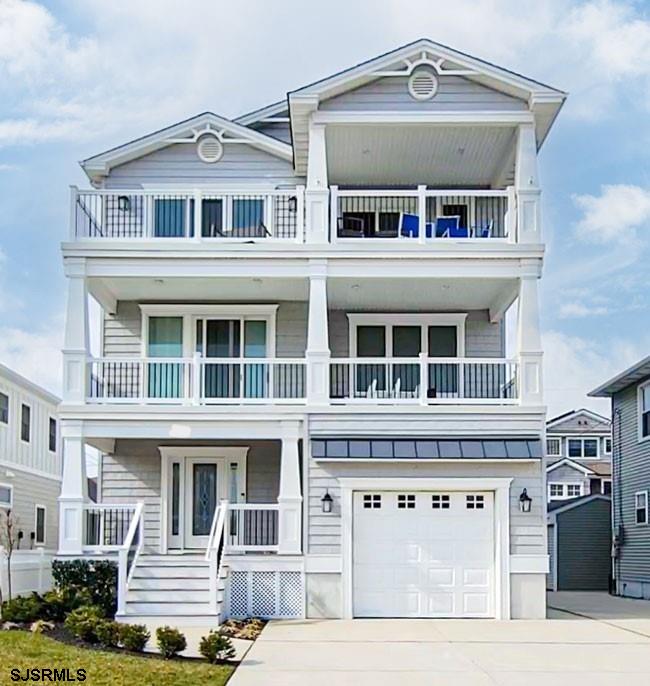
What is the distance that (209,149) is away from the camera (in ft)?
73.6

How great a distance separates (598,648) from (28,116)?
16.1 meters

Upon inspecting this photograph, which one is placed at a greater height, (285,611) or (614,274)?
(614,274)

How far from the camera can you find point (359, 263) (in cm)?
1966

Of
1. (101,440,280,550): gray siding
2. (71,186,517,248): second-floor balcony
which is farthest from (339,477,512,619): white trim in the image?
(71,186,517,248): second-floor balcony

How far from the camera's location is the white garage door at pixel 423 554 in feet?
62.1

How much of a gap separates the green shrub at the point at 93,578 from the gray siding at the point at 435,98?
8.85 m

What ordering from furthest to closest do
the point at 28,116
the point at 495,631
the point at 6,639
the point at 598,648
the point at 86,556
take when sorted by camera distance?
the point at 28,116 < the point at 86,556 < the point at 495,631 < the point at 598,648 < the point at 6,639

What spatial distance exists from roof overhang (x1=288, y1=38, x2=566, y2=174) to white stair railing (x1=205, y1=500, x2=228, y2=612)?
7204 mm

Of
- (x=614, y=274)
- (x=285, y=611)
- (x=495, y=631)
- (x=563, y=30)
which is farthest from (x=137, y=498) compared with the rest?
(x=614, y=274)

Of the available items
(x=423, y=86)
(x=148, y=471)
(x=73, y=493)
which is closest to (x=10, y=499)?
(x=148, y=471)

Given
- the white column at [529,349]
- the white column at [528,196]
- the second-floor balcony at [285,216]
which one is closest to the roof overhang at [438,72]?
the white column at [528,196]

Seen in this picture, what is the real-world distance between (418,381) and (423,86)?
Answer: 5440mm

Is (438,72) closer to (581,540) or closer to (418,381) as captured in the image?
(418,381)

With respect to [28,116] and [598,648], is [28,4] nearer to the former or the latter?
[28,116]
